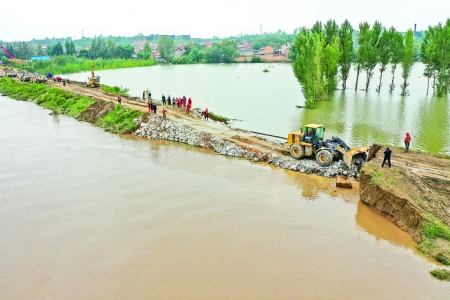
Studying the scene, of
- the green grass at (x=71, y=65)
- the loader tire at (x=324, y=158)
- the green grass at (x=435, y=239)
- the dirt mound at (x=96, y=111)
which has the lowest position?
the green grass at (x=435, y=239)

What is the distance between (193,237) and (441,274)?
8.47 m

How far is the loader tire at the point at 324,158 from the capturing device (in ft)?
65.9

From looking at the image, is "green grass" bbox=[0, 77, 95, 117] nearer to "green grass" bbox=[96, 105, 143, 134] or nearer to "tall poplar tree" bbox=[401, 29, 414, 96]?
"green grass" bbox=[96, 105, 143, 134]

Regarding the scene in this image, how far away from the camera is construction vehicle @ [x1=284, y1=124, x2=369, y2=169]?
19922 mm

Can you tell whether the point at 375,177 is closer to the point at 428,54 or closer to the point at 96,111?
the point at 96,111

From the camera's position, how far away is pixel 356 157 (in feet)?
65.5

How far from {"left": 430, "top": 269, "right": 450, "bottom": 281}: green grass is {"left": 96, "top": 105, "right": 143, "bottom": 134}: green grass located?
2405 cm

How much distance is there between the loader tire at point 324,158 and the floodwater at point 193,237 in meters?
1.10

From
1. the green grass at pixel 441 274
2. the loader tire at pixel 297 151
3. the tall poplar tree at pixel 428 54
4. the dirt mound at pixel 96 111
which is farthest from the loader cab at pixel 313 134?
the tall poplar tree at pixel 428 54

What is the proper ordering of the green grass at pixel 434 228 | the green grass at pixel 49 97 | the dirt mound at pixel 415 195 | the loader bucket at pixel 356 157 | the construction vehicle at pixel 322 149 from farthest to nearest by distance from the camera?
the green grass at pixel 49 97 → the construction vehicle at pixel 322 149 → the loader bucket at pixel 356 157 → the dirt mound at pixel 415 195 → the green grass at pixel 434 228

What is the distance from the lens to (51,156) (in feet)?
80.0

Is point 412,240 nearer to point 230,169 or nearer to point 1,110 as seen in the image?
point 230,169

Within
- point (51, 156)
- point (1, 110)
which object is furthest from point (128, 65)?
point (51, 156)

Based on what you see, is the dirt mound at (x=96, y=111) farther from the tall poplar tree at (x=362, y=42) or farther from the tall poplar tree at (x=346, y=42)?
the tall poplar tree at (x=362, y=42)
